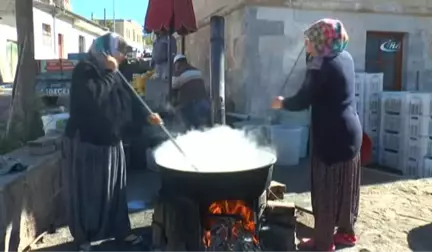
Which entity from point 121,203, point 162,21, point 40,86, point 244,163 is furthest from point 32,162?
point 40,86

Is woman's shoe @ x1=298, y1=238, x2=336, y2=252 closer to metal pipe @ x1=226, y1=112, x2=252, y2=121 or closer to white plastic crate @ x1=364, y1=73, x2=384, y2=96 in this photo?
white plastic crate @ x1=364, y1=73, x2=384, y2=96

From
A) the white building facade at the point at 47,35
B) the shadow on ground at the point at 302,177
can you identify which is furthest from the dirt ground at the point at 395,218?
the white building facade at the point at 47,35

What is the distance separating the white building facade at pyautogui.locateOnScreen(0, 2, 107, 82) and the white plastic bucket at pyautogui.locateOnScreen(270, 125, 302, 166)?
1877cm

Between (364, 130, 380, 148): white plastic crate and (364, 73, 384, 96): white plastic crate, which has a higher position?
(364, 73, 384, 96): white plastic crate

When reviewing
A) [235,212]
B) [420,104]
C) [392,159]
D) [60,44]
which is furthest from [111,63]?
[60,44]

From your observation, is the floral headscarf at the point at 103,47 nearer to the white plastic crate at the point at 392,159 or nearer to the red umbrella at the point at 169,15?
the red umbrella at the point at 169,15

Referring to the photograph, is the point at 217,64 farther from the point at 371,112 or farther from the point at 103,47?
the point at 371,112

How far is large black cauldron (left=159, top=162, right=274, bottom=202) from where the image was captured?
10.3 feet

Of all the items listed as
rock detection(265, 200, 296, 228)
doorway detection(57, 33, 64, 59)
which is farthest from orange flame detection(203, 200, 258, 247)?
doorway detection(57, 33, 64, 59)

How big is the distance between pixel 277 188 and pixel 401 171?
2728 mm

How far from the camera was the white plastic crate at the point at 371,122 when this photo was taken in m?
7.38

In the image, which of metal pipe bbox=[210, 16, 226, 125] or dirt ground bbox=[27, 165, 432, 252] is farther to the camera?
metal pipe bbox=[210, 16, 226, 125]

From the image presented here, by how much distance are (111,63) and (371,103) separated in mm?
4795

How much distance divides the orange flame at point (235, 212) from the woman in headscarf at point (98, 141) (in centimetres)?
79
